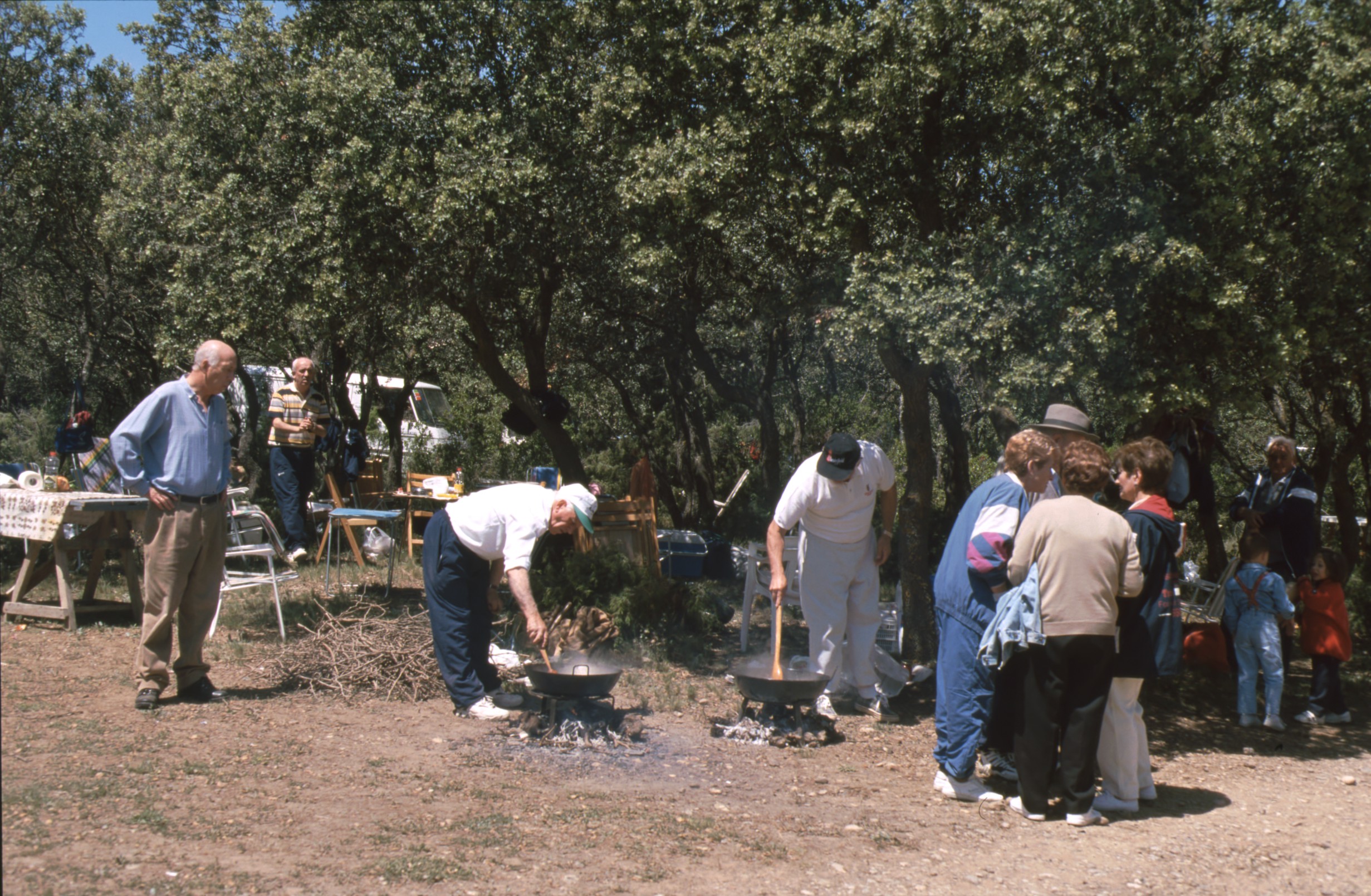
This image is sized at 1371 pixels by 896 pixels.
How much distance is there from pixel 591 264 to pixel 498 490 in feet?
14.7

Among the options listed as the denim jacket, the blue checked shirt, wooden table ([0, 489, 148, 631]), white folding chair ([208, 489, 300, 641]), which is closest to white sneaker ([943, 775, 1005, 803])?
the denim jacket

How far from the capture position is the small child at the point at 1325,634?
641 cm

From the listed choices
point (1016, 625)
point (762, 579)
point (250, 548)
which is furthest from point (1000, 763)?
point (250, 548)

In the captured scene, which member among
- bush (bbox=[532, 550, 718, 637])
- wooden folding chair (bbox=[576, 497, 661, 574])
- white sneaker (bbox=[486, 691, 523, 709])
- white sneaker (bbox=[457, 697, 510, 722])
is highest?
wooden folding chair (bbox=[576, 497, 661, 574])

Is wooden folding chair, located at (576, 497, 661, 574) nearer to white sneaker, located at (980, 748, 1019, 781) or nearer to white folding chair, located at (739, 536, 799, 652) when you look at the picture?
white folding chair, located at (739, 536, 799, 652)

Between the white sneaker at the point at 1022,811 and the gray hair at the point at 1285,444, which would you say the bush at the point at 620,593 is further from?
the gray hair at the point at 1285,444

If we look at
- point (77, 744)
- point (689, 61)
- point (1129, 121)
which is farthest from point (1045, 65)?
point (77, 744)

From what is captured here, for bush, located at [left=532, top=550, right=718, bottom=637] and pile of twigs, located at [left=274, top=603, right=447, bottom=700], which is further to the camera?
bush, located at [left=532, top=550, right=718, bottom=637]

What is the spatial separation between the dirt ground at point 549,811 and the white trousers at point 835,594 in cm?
46

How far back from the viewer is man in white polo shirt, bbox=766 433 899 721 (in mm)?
5840

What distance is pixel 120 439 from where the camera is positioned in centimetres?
496

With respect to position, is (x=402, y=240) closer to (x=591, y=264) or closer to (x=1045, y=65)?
(x=591, y=264)

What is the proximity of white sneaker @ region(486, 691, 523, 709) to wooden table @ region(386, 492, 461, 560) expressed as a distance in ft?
14.0

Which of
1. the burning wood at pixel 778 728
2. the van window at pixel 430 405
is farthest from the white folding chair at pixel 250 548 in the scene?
the van window at pixel 430 405
